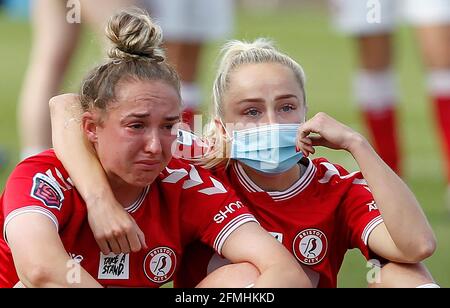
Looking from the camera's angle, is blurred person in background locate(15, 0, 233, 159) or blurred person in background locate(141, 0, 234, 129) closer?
blurred person in background locate(15, 0, 233, 159)

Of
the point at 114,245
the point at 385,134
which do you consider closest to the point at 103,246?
the point at 114,245

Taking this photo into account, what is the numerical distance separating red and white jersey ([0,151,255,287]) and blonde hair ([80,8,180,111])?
0.76ft

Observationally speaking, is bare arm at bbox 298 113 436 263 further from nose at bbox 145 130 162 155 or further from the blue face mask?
nose at bbox 145 130 162 155

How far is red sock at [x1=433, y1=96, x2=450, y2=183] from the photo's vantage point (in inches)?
234

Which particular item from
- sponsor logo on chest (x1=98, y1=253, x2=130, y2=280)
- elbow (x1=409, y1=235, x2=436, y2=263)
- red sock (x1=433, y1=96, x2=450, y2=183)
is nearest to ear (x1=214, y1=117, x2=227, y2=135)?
sponsor logo on chest (x1=98, y1=253, x2=130, y2=280)

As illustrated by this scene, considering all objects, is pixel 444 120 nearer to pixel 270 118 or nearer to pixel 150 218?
pixel 270 118

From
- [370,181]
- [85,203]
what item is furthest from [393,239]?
[85,203]

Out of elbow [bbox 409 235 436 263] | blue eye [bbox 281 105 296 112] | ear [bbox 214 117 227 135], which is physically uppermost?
blue eye [bbox 281 105 296 112]

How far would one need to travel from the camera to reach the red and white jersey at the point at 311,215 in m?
3.38

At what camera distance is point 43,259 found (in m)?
2.93

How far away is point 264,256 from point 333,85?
894cm

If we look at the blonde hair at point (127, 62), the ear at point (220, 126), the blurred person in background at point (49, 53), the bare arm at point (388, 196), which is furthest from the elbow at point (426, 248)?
the blurred person in background at point (49, 53)

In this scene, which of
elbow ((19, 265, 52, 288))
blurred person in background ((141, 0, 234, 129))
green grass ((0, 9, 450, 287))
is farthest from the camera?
blurred person in background ((141, 0, 234, 129))

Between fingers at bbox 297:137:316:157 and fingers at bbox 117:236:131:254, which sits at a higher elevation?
fingers at bbox 297:137:316:157
